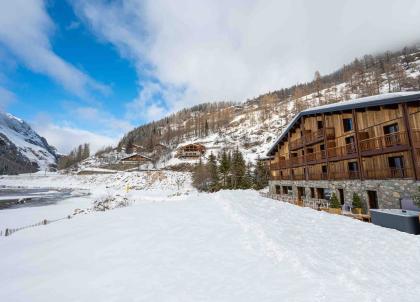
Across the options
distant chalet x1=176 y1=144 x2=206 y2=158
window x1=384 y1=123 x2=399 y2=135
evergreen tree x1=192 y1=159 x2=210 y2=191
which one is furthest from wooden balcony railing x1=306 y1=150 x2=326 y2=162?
distant chalet x1=176 y1=144 x2=206 y2=158

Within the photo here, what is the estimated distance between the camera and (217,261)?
920cm

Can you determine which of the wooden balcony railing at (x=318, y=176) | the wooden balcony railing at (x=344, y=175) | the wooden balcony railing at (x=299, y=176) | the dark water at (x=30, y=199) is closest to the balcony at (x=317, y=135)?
the wooden balcony railing at (x=318, y=176)

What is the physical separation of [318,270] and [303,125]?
27433 millimetres

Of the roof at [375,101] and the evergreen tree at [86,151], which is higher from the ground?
the evergreen tree at [86,151]

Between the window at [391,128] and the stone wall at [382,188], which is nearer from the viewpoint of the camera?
the stone wall at [382,188]

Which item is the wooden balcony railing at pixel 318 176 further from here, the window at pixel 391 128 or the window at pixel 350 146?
the window at pixel 391 128

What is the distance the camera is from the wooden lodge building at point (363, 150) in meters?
18.6

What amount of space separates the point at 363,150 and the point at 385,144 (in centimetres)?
211

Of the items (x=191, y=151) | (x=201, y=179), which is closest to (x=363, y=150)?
(x=201, y=179)

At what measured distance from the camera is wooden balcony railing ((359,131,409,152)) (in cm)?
1911

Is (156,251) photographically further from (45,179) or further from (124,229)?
(45,179)

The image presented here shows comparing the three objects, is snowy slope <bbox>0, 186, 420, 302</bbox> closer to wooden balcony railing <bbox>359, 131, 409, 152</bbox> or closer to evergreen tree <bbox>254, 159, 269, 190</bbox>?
Answer: wooden balcony railing <bbox>359, 131, 409, 152</bbox>

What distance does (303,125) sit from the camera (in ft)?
108

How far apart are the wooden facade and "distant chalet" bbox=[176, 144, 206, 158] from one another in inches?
2398
